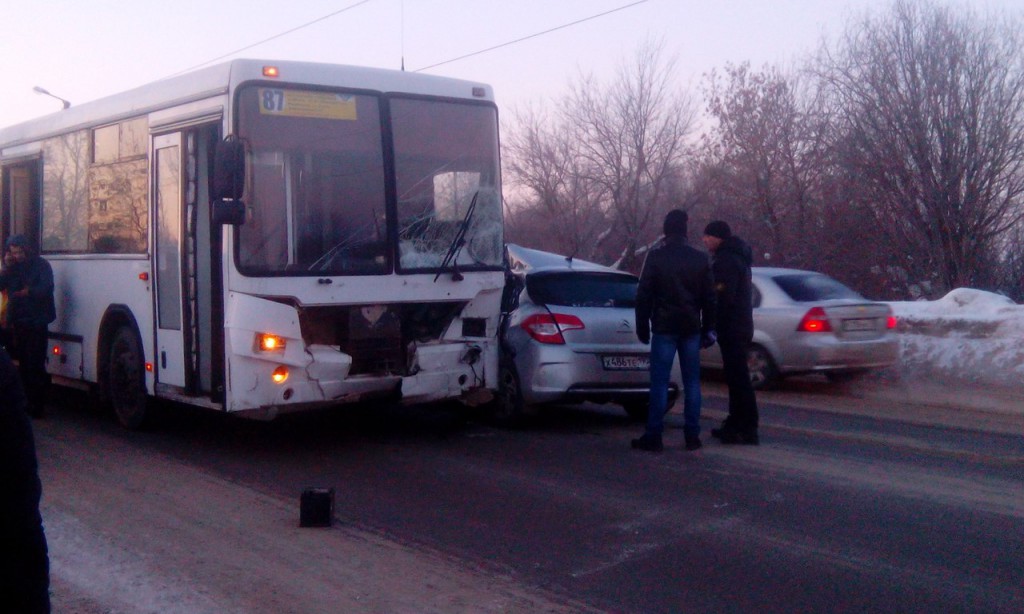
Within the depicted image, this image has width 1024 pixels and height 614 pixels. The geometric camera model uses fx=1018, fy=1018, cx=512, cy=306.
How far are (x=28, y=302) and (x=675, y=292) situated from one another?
6541 mm

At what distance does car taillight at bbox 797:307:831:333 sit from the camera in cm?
1248

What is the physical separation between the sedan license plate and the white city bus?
1092 mm

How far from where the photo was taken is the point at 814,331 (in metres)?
12.5

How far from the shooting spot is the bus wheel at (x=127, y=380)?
9523 millimetres

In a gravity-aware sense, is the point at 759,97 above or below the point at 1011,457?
above

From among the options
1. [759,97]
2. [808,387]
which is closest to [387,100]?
[808,387]

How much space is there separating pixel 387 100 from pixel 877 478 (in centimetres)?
495

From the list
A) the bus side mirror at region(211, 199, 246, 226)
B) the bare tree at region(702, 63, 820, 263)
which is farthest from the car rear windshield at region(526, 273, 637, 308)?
the bare tree at region(702, 63, 820, 263)

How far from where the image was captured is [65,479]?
25.7ft

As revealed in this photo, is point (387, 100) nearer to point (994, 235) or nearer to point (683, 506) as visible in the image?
point (683, 506)

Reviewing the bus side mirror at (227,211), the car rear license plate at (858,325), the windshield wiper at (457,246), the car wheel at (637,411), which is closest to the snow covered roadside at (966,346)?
the car rear license plate at (858,325)

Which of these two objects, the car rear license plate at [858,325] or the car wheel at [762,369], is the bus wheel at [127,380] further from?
the car rear license plate at [858,325]

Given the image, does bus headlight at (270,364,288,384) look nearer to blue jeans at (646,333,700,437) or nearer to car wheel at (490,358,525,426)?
car wheel at (490,358,525,426)

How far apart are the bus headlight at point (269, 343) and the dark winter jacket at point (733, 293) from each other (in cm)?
368
